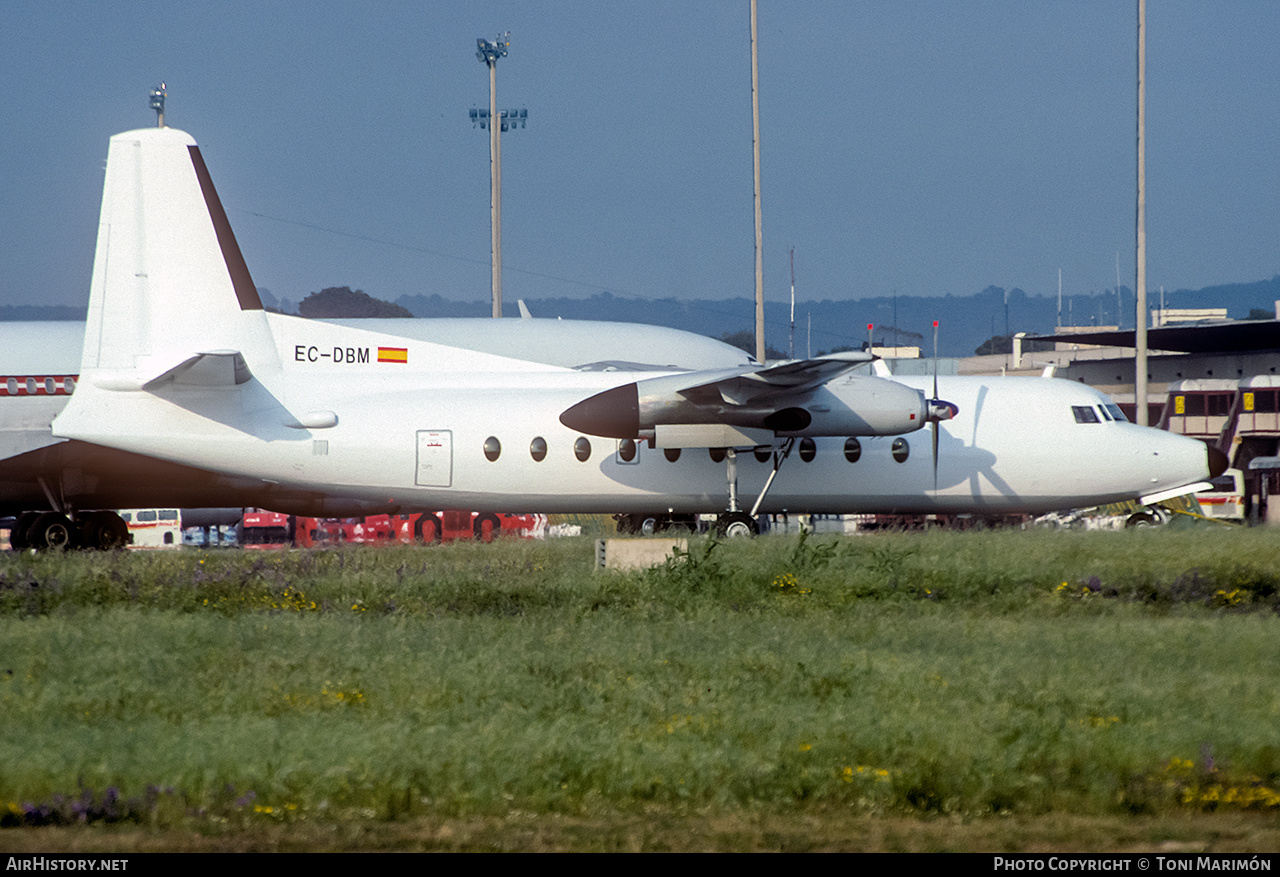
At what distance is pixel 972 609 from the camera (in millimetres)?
12586

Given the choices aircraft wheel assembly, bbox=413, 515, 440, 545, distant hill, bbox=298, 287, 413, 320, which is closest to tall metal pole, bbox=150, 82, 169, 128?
aircraft wheel assembly, bbox=413, 515, 440, 545

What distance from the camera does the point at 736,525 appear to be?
2170 centimetres

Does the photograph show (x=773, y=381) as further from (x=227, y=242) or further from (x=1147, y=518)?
(x=227, y=242)

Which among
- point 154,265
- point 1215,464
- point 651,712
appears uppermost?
point 154,265

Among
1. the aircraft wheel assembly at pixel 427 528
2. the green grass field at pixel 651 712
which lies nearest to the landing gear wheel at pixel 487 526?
the aircraft wheel assembly at pixel 427 528

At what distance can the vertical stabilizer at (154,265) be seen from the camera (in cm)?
2056

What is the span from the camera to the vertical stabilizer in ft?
67.5

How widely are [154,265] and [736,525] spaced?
441 inches

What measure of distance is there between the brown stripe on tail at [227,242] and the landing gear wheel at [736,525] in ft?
30.3

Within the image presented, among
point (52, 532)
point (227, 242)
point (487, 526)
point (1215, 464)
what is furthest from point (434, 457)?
point (1215, 464)

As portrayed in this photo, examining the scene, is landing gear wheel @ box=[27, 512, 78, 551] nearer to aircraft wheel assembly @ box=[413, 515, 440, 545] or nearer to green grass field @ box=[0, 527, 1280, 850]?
green grass field @ box=[0, 527, 1280, 850]

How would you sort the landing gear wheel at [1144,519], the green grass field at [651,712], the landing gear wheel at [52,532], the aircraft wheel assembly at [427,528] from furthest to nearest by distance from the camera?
the aircraft wheel assembly at [427,528]
the landing gear wheel at [1144,519]
the landing gear wheel at [52,532]
the green grass field at [651,712]

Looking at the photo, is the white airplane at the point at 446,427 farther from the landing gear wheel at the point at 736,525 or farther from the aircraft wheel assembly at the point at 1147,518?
the aircraft wheel assembly at the point at 1147,518

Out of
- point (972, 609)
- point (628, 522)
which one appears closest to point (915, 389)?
point (628, 522)
